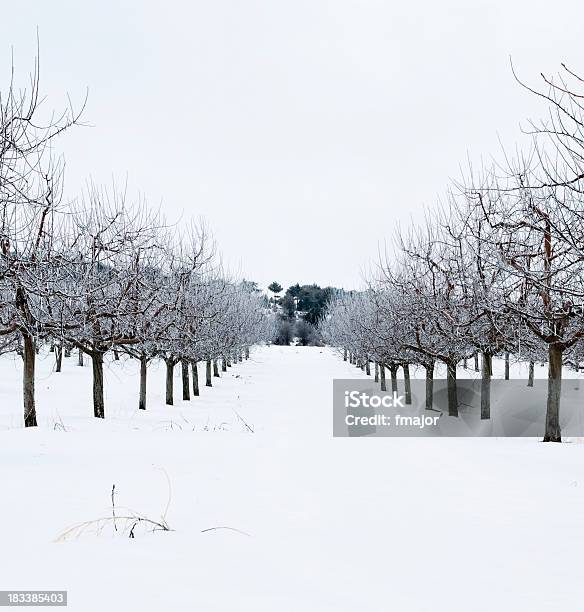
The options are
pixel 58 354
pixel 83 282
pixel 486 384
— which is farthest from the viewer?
pixel 58 354

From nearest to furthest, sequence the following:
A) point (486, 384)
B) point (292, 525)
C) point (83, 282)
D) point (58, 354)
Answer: point (292, 525), point (83, 282), point (486, 384), point (58, 354)

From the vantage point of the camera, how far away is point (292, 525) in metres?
5.37

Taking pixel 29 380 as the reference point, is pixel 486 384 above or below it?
below

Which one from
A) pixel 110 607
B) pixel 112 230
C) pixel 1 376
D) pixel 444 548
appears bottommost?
pixel 1 376

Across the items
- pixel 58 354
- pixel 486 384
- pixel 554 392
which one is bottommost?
pixel 58 354

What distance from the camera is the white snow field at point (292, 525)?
12.3ft

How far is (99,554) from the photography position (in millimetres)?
4211

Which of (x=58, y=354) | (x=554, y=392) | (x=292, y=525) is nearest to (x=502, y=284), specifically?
(x=554, y=392)

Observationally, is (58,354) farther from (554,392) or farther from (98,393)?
(554,392)

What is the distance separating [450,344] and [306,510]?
12.8 meters

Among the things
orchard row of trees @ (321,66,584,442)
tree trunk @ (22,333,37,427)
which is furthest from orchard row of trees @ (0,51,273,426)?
orchard row of trees @ (321,66,584,442)

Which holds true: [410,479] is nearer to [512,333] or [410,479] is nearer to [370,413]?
[512,333]

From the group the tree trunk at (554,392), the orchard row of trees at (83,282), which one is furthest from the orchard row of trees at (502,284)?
the orchard row of trees at (83,282)

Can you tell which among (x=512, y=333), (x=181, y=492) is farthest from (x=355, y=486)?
(x=512, y=333)
